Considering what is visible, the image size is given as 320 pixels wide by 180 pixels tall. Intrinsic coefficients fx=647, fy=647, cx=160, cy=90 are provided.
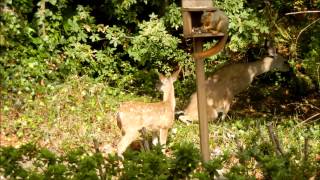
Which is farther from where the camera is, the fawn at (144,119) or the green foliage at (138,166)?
the fawn at (144,119)

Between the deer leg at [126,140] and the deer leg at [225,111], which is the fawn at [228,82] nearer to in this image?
the deer leg at [225,111]

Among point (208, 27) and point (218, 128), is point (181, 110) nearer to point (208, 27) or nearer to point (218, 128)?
point (218, 128)

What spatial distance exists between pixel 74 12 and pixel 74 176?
784 cm

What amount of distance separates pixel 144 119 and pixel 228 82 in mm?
3326

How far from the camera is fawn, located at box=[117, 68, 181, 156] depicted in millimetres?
9055

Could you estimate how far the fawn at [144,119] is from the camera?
9.05 m

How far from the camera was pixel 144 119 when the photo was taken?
920 cm

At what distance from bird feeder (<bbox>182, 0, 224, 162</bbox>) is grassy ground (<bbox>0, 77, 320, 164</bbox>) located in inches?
106

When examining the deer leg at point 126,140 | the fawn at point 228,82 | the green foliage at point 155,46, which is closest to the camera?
the deer leg at point 126,140

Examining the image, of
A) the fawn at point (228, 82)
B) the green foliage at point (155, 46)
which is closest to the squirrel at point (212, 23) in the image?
the fawn at point (228, 82)

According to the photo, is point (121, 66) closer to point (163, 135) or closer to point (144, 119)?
point (163, 135)

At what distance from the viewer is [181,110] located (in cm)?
1157

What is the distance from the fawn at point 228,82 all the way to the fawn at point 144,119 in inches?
63.8

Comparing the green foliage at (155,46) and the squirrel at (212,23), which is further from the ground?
the squirrel at (212,23)
